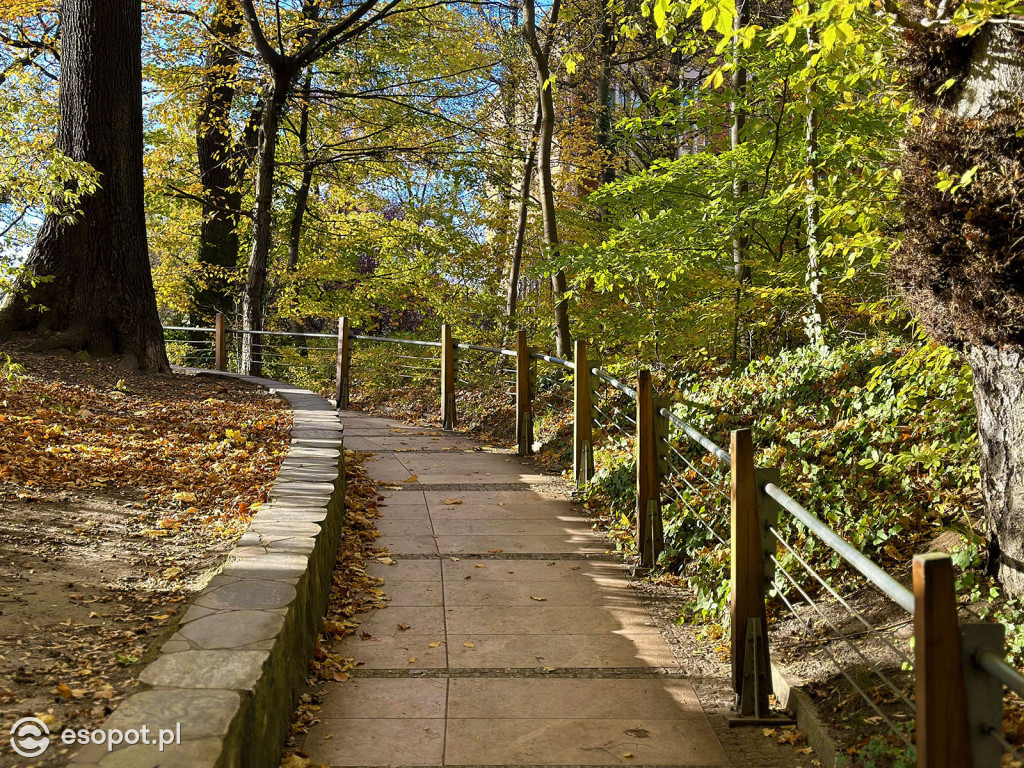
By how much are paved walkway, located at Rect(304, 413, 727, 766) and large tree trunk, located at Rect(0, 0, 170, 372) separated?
5235mm

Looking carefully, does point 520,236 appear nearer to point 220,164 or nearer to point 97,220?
point 220,164

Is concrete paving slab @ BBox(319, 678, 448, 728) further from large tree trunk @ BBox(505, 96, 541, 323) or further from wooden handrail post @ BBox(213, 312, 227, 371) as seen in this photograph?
wooden handrail post @ BBox(213, 312, 227, 371)

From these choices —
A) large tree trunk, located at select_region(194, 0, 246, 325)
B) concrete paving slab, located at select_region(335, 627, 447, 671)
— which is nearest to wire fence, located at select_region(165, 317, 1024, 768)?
concrete paving slab, located at select_region(335, 627, 447, 671)

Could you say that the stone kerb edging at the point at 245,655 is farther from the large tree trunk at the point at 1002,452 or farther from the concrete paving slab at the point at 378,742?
the large tree trunk at the point at 1002,452

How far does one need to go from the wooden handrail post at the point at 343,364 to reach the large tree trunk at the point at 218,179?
464cm

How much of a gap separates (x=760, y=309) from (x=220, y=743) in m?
7.97

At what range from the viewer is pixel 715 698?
3.89 metres

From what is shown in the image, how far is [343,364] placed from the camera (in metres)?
12.8

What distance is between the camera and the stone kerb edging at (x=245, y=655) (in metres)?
2.40

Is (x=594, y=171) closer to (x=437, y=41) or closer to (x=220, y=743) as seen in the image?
(x=437, y=41)

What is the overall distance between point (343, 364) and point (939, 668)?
1132cm

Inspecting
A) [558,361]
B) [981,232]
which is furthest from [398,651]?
[558,361]

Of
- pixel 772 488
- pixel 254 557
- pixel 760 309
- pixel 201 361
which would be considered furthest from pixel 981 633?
pixel 201 361

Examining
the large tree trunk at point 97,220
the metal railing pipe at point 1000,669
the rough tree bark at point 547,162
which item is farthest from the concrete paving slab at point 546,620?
the large tree trunk at point 97,220
